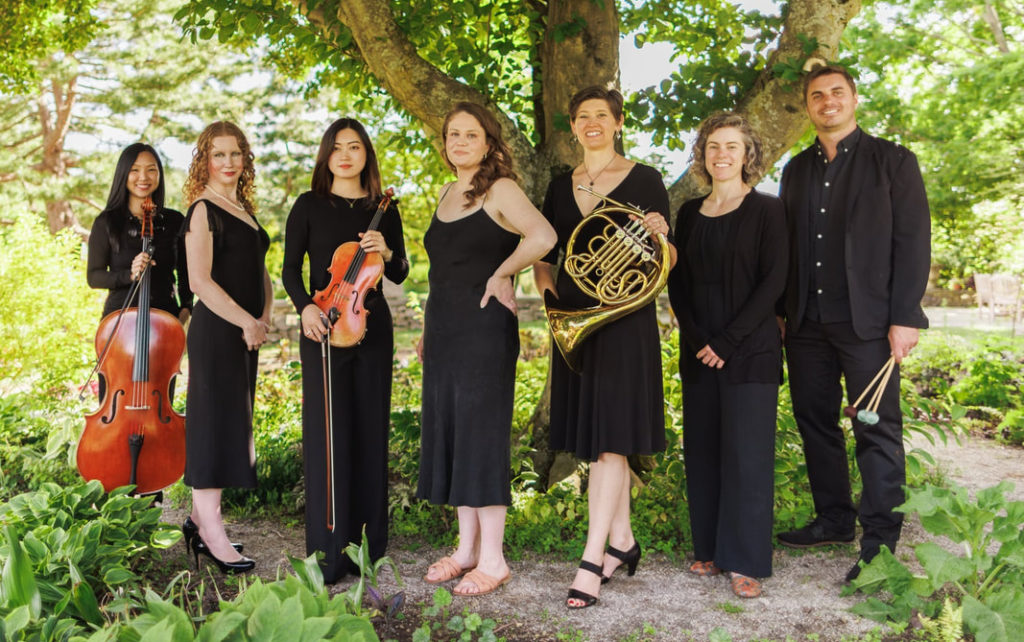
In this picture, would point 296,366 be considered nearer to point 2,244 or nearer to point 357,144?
point 357,144

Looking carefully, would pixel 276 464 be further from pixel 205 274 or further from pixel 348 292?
pixel 348 292

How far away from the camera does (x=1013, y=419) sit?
6.39 m

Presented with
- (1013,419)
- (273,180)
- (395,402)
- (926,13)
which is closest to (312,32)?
(395,402)

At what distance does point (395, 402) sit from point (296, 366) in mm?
1948

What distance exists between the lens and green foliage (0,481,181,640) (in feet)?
7.62

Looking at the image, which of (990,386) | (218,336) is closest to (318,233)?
(218,336)

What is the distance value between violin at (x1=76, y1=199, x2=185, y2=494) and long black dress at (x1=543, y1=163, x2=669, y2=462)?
1711 mm

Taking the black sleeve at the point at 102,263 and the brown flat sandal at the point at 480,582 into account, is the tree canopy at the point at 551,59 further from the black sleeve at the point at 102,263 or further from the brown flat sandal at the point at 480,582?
the brown flat sandal at the point at 480,582

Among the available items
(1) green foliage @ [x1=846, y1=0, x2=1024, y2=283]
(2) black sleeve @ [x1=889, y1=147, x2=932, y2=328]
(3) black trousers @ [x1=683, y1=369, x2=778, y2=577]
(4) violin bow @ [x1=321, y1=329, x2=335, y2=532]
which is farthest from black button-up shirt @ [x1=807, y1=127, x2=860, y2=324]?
(1) green foliage @ [x1=846, y1=0, x2=1024, y2=283]

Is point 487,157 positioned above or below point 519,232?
above

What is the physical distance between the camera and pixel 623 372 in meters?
3.34

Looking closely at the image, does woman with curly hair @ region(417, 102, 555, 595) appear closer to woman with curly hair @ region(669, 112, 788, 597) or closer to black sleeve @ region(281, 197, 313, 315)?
black sleeve @ region(281, 197, 313, 315)

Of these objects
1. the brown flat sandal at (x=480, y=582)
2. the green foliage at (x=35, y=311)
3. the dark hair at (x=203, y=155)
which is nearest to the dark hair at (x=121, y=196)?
the dark hair at (x=203, y=155)

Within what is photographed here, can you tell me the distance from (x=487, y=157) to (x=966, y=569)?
7.59ft
